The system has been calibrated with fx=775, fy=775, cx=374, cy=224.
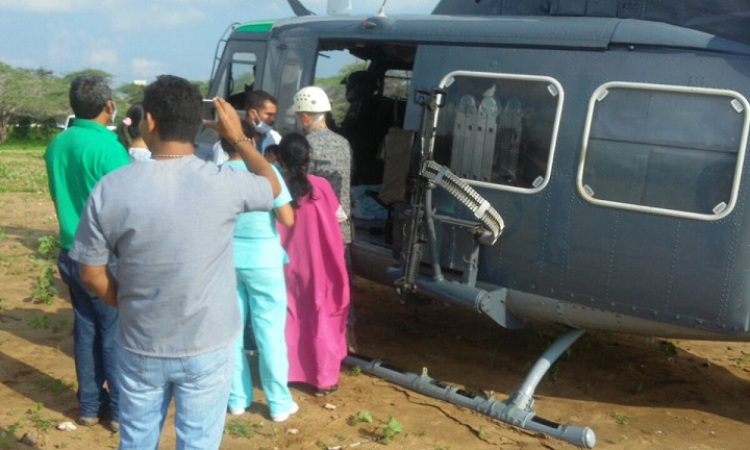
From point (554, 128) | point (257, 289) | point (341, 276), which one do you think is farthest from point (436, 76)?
point (257, 289)

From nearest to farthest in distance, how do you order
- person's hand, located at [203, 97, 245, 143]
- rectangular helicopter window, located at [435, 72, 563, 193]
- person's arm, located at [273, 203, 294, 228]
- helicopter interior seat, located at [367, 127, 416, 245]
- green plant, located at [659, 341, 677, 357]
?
person's hand, located at [203, 97, 245, 143] → person's arm, located at [273, 203, 294, 228] → rectangular helicopter window, located at [435, 72, 563, 193] → helicopter interior seat, located at [367, 127, 416, 245] → green plant, located at [659, 341, 677, 357]

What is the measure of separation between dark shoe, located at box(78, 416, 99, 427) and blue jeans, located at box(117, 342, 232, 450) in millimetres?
2016

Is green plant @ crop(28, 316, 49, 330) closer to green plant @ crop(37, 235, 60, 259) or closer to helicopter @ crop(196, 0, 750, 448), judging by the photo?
green plant @ crop(37, 235, 60, 259)

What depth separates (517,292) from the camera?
205 inches

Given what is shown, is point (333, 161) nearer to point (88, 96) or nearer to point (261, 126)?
point (261, 126)

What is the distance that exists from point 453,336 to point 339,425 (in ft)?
7.04

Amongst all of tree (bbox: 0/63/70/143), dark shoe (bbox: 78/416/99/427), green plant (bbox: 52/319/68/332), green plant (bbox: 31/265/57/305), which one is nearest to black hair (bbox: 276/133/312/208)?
dark shoe (bbox: 78/416/99/427)

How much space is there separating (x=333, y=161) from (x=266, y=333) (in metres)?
1.45

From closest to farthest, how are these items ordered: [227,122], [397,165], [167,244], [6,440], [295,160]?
[167,244] < [227,122] < [6,440] < [295,160] < [397,165]

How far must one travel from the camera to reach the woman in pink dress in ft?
16.9

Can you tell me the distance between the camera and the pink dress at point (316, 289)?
5152mm

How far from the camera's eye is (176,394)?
2.83m

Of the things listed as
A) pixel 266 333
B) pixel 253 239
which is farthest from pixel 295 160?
pixel 266 333

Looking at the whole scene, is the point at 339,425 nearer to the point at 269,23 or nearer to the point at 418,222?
the point at 418,222
